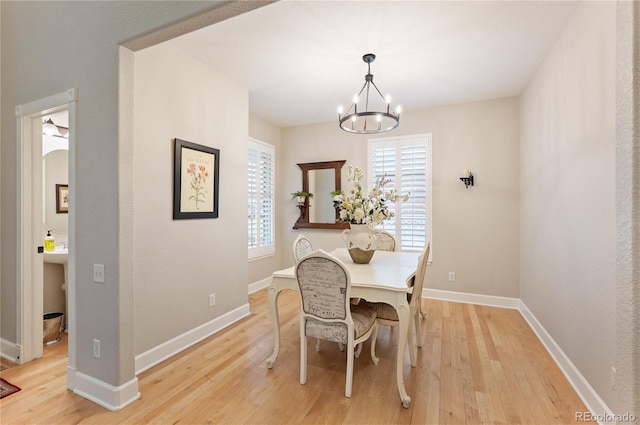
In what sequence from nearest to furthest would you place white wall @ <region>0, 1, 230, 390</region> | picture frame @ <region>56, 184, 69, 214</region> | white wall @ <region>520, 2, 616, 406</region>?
white wall @ <region>520, 2, 616, 406</region>
white wall @ <region>0, 1, 230, 390</region>
picture frame @ <region>56, 184, 69, 214</region>

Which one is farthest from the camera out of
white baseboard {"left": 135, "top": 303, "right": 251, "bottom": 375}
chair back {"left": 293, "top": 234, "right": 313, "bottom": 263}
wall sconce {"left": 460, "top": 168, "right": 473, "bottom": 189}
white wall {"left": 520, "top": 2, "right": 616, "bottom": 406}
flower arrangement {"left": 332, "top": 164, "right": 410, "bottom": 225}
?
wall sconce {"left": 460, "top": 168, "right": 473, "bottom": 189}

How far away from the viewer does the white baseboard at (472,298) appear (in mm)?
3988

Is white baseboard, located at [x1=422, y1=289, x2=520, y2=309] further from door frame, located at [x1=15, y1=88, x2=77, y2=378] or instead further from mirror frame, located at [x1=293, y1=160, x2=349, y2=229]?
door frame, located at [x1=15, y1=88, x2=77, y2=378]

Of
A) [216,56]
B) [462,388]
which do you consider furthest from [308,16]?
[462,388]

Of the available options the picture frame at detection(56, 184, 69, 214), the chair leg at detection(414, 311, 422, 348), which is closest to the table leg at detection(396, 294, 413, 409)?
the chair leg at detection(414, 311, 422, 348)

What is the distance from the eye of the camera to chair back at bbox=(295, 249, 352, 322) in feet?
6.63

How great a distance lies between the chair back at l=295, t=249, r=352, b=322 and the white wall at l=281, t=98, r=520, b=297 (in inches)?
110

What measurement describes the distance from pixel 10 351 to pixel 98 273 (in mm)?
1559

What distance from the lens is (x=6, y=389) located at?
2176mm

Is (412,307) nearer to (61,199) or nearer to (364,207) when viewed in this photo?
(364,207)

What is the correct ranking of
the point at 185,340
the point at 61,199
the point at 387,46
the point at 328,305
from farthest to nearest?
the point at 61,199
the point at 185,340
the point at 387,46
the point at 328,305

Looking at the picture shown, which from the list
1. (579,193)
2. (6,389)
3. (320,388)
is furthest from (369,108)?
(6,389)

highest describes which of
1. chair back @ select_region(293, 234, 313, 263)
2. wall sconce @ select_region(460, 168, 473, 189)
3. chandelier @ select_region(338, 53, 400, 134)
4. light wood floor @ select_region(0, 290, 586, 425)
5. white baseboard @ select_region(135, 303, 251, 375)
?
chandelier @ select_region(338, 53, 400, 134)

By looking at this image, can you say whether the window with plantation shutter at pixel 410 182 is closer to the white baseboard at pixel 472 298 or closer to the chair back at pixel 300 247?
the white baseboard at pixel 472 298
